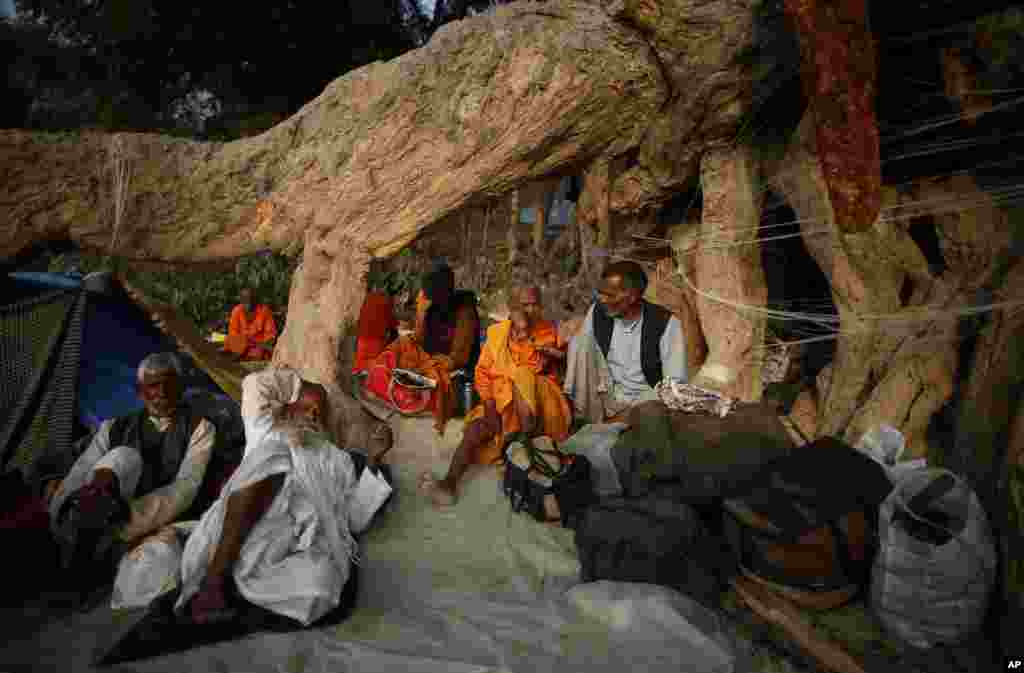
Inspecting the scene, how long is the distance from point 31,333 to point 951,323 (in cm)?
600

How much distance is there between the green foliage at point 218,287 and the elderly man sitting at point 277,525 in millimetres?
7228

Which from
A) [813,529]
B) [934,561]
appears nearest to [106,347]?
[813,529]

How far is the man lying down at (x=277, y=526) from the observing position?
257cm

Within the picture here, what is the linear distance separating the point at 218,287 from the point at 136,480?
27.4 feet

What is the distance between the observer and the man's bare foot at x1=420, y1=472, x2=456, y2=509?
3854mm

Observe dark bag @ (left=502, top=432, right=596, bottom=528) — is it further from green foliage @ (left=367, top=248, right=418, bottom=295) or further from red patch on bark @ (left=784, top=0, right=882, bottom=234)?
green foliage @ (left=367, top=248, right=418, bottom=295)

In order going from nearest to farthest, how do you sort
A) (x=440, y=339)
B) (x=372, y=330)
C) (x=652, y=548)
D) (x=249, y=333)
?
1. (x=652, y=548)
2. (x=440, y=339)
3. (x=372, y=330)
4. (x=249, y=333)

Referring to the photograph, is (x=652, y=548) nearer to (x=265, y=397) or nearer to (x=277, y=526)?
(x=277, y=526)

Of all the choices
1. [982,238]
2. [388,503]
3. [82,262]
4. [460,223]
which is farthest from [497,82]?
[460,223]

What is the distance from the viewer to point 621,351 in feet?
14.0

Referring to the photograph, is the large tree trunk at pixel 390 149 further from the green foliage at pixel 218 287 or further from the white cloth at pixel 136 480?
the green foliage at pixel 218 287

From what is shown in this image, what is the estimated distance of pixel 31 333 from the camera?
3914 mm

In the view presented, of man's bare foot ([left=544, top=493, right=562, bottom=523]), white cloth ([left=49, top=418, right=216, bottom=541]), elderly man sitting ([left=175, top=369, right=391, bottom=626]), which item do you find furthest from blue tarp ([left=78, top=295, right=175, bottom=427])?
man's bare foot ([left=544, top=493, right=562, bottom=523])

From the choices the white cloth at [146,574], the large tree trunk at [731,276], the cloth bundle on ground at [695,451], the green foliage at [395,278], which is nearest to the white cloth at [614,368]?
the cloth bundle on ground at [695,451]
